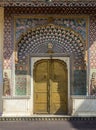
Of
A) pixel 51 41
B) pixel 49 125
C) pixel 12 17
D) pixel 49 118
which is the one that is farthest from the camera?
pixel 51 41

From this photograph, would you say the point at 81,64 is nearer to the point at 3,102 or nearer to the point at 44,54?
the point at 44,54

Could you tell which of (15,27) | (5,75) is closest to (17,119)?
(5,75)

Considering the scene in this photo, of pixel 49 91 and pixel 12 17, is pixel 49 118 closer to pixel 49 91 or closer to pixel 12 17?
pixel 49 91

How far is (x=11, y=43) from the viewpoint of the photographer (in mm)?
8625

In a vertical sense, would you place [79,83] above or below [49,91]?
above

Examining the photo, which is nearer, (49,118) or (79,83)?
(49,118)

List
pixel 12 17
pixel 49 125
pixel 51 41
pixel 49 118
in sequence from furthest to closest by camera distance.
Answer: pixel 51 41
pixel 12 17
pixel 49 118
pixel 49 125

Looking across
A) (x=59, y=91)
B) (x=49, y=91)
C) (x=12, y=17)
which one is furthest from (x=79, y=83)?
(x=12, y=17)

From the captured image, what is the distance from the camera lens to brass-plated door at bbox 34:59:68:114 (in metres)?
8.83

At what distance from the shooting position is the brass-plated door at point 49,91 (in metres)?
8.83

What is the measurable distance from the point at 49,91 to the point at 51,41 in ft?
4.32

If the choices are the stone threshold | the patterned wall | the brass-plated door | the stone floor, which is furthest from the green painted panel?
the stone floor

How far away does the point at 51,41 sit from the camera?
347 inches

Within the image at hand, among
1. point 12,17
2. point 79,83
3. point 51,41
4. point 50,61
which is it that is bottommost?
point 79,83
